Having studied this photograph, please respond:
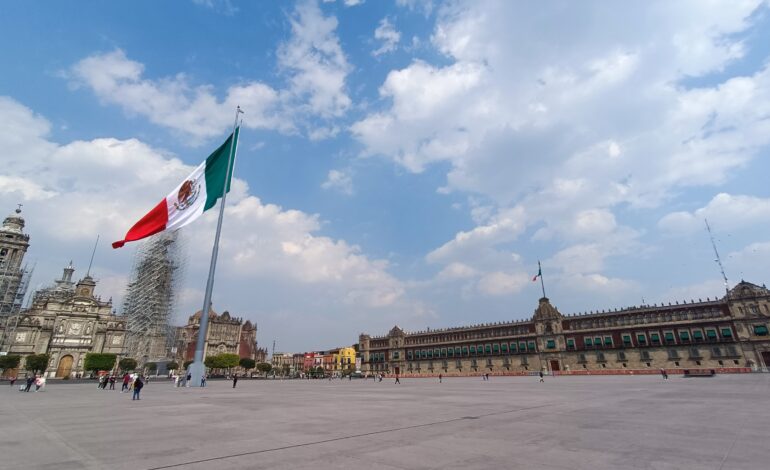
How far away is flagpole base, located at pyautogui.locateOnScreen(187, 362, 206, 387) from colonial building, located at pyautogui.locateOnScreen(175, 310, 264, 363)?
8615 centimetres

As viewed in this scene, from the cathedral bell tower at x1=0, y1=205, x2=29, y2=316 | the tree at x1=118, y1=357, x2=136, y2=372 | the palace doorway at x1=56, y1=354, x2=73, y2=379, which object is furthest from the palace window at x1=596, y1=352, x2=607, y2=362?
the cathedral bell tower at x1=0, y1=205, x2=29, y2=316

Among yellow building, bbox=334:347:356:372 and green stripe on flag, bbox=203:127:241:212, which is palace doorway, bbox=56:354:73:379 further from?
yellow building, bbox=334:347:356:372

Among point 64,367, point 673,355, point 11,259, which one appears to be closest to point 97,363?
point 64,367

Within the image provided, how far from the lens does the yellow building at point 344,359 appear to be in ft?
454

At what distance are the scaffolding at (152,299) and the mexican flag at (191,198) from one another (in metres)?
56.0

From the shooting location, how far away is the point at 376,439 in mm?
7953

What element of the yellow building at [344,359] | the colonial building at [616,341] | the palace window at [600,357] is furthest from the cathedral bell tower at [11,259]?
the palace window at [600,357]

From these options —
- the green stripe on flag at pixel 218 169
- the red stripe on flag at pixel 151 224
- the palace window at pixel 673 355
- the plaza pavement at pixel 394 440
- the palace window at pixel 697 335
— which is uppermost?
the green stripe on flag at pixel 218 169

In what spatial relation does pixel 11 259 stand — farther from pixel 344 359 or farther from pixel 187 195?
pixel 344 359

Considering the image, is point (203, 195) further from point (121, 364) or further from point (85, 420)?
point (121, 364)

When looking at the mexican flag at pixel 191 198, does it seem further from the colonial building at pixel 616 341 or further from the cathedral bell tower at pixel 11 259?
the cathedral bell tower at pixel 11 259

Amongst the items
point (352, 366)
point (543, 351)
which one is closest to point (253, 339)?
A: point (352, 366)

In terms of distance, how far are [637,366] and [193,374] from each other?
230ft

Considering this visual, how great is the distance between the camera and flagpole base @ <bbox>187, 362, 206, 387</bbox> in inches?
992
